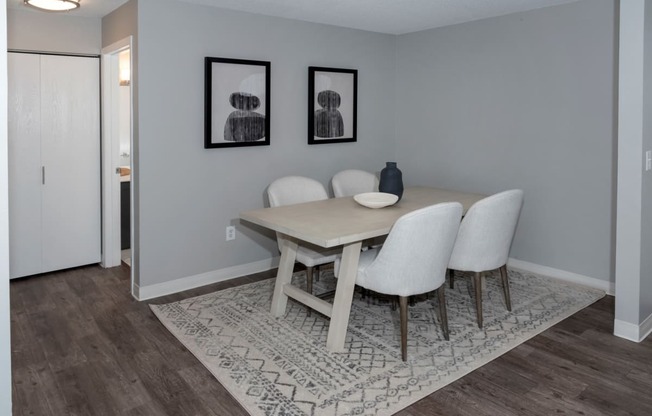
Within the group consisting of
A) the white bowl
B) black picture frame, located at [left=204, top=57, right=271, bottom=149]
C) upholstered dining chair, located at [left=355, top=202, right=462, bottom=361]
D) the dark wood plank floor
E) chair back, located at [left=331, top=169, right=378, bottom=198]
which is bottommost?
the dark wood plank floor

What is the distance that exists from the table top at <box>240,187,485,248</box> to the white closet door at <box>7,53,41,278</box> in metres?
2.09

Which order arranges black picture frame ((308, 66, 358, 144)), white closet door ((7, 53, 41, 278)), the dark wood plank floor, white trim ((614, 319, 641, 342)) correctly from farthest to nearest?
1. black picture frame ((308, 66, 358, 144))
2. white closet door ((7, 53, 41, 278))
3. white trim ((614, 319, 641, 342))
4. the dark wood plank floor

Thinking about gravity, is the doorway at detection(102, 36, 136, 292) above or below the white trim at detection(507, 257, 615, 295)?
above

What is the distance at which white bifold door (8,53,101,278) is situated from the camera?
404cm

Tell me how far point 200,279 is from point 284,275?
98 centimetres

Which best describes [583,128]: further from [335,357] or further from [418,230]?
[335,357]

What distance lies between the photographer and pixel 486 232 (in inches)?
124

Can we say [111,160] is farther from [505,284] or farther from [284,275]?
[505,284]

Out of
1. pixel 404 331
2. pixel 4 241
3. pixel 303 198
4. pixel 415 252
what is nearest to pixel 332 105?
pixel 303 198

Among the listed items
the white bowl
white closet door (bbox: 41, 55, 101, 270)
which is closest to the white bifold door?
white closet door (bbox: 41, 55, 101, 270)

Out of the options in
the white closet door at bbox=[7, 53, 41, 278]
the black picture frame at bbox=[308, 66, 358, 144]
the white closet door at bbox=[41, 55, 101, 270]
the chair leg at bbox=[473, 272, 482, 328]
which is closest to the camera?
the chair leg at bbox=[473, 272, 482, 328]

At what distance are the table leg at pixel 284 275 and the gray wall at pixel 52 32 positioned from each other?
97.1 inches

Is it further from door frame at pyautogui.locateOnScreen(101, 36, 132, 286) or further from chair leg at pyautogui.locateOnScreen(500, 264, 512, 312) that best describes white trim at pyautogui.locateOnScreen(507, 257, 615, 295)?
door frame at pyautogui.locateOnScreen(101, 36, 132, 286)

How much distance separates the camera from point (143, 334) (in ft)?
10.3
